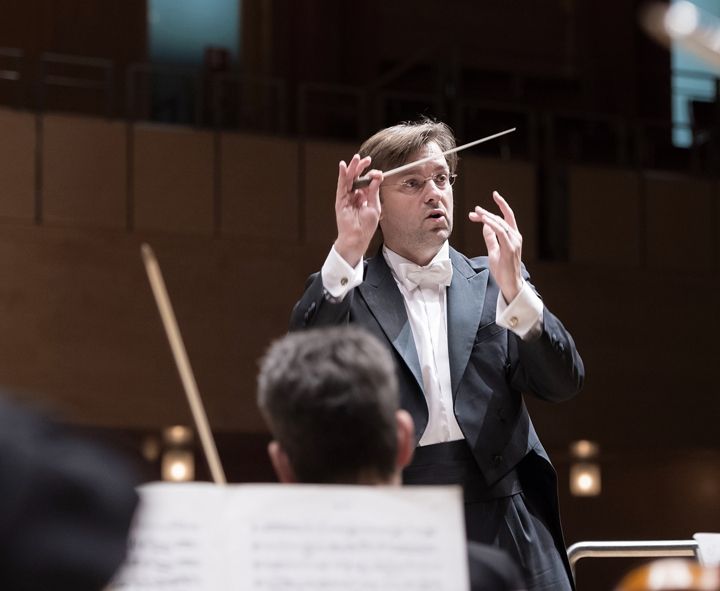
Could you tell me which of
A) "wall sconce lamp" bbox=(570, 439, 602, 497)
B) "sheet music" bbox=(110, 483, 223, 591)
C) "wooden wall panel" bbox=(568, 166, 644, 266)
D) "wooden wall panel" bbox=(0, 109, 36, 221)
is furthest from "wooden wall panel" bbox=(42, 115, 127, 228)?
"sheet music" bbox=(110, 483, 223, 591)

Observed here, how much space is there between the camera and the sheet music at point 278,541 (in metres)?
1.48

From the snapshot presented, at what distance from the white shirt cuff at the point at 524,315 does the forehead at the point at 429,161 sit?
49cm

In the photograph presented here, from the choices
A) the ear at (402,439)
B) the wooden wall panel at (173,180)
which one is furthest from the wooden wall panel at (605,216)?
the ear at (402,439)

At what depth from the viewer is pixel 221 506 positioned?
59.1 inches

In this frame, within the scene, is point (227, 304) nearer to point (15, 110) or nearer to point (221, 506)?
point (15, 110)

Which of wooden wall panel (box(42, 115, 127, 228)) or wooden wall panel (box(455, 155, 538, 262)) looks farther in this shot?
wooden wall panel (box(455, 155, 538, 262))

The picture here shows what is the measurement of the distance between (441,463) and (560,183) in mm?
7723

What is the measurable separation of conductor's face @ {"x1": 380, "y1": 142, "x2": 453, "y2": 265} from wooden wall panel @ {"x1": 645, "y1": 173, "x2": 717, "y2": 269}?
7.62m

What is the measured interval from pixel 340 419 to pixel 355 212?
4.99ft

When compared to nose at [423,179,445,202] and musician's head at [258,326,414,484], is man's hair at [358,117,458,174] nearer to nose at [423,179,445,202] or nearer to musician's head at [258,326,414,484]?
nose at [423,179,445,202]

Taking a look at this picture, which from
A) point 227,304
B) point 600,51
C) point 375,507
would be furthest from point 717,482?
point 375,507

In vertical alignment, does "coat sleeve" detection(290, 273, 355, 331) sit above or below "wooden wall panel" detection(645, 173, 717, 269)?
below

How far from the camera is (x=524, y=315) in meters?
2.98

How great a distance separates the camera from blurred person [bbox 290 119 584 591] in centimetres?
304
